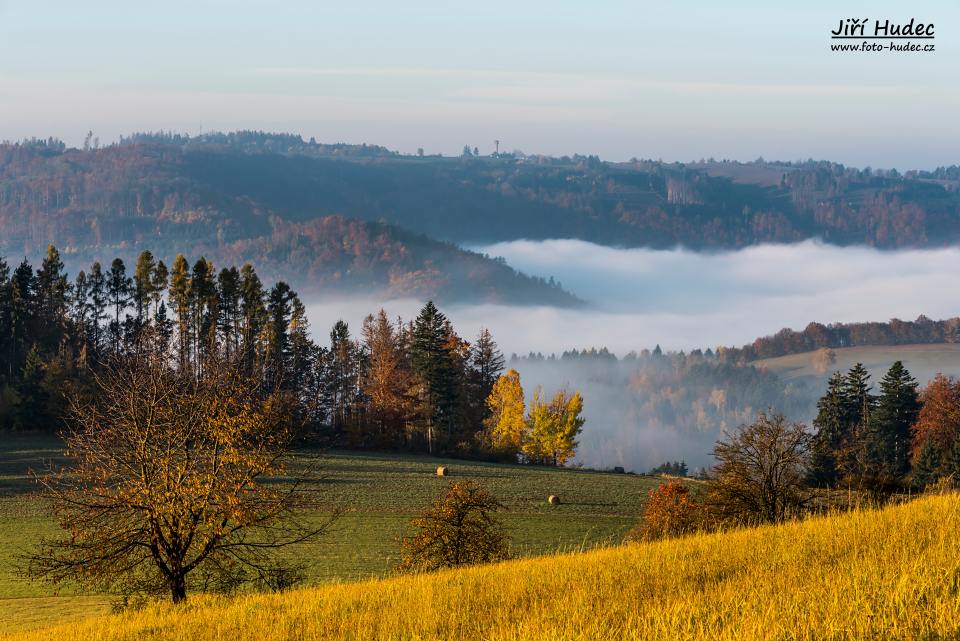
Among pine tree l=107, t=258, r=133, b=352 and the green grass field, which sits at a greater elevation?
pine tree l=107, t=258, r=133, b=352

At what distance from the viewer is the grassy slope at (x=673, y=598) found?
1029cm

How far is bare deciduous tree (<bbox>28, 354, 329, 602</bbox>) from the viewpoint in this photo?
27.6 meters

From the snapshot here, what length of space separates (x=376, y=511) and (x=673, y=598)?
6210cm

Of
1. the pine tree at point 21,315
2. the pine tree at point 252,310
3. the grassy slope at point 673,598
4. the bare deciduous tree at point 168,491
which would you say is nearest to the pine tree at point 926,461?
the bare deciduous tree at point 168,491

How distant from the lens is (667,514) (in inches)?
2042

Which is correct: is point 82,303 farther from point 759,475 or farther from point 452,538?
point 759,475

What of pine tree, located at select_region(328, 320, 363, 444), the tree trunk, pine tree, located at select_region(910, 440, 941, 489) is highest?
pine tree, located at select_region(328, 320, 363, 444)

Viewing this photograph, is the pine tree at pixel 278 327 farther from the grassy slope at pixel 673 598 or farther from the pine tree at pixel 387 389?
the grassy slope at pixel 673 598

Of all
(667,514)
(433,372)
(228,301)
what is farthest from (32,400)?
(667,514)

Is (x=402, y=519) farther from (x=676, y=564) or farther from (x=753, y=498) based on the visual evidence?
(x=676, y=564)

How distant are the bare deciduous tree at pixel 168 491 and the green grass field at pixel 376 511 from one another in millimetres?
9064

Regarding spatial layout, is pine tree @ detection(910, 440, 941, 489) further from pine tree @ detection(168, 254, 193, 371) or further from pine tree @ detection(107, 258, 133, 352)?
pine tree @ detection(107, 258, 133, 352)

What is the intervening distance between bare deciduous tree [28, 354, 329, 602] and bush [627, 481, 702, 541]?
20.2 meters

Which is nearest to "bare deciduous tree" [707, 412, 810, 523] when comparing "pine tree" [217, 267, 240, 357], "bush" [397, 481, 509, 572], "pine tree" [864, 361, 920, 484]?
"bush" [397, 481, 509, 572]
